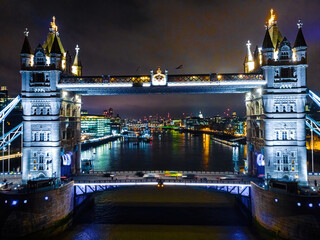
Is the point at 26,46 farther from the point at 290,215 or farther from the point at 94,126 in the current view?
the point at 94,126

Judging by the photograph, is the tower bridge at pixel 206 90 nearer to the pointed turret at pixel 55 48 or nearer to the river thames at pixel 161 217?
the pointed turret at pixel 55 48

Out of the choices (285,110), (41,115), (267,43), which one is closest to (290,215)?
(285,110)

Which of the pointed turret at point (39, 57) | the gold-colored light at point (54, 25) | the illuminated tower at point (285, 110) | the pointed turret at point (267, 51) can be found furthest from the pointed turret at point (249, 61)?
the pointed turret at point (39, 57)

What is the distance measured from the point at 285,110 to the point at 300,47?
725 centimetres

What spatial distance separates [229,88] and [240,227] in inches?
656

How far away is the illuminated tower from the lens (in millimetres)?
28078

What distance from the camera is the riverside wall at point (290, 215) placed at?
22.2 metres

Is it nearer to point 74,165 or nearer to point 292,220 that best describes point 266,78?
point 292,220

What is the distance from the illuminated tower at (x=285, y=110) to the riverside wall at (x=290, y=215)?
4525 millimetres

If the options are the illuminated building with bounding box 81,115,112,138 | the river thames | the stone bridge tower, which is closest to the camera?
the river thames

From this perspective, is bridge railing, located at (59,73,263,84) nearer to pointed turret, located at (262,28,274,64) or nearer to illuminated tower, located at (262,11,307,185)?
pointed turret, located at (262,28,274,64)

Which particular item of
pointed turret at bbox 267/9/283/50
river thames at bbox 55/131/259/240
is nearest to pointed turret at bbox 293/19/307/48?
pointed turret at bbox 267/9/283/50

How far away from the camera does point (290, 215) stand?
75.5 feet

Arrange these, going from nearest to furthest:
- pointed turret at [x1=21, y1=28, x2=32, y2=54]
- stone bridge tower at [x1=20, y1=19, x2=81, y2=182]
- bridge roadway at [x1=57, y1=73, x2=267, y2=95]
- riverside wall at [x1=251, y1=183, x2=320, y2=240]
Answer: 1. riverside wall at [x1=251, y1=183, x2=320, y2=240]
2. stone bridge tower at [x1=20, y1=19, x2=81, y2=182]
3. bridge roadway at [x1=57, y1=73, x2=267, y2=95]
4. pointed turret at [x1=21, y1=28, x2=32, y2=54]
